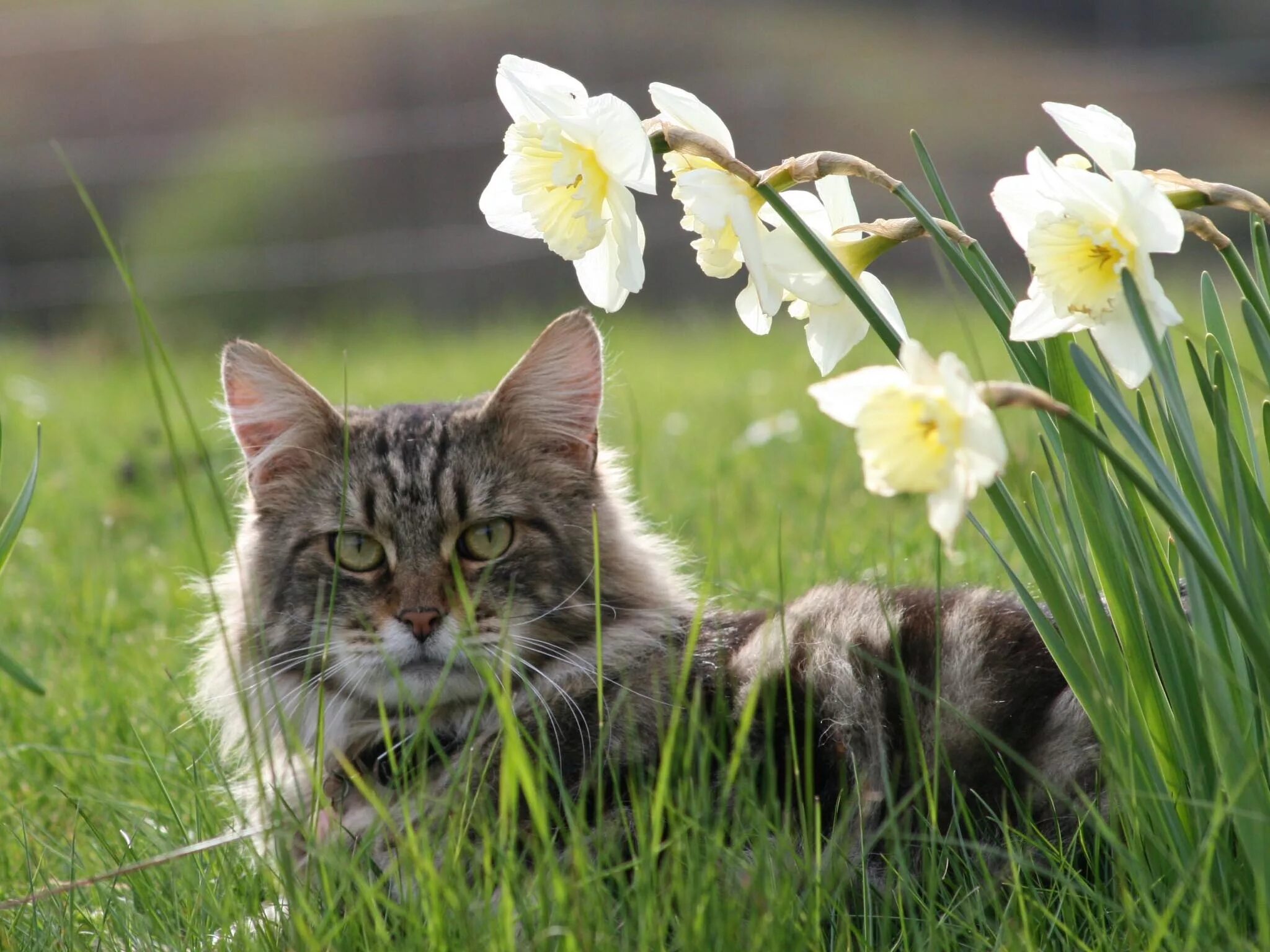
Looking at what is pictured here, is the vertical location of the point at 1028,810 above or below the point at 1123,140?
below

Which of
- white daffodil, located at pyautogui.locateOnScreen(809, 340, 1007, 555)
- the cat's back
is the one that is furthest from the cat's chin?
white daffodil, located at pyautogui.locateOnScreen(809, 340, 1007, 555)

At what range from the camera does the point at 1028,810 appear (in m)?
1.65

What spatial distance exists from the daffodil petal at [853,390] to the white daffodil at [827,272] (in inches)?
9.7

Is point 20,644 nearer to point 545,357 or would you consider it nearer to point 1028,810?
point 545,357

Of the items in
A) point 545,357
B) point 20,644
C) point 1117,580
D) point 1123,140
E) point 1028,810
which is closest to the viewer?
point 1123,140

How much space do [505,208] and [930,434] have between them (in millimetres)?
645

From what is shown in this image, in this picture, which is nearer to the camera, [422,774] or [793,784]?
[422,774]

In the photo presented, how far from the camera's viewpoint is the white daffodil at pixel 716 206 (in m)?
1.24

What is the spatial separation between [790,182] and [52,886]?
120cm

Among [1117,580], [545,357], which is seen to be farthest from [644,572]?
[1117,580]

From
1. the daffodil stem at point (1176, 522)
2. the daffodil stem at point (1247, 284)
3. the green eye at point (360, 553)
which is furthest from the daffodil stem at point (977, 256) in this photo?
the green eye at point (360, 553)

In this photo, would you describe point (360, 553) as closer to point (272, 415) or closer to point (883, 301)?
point (272, 415)

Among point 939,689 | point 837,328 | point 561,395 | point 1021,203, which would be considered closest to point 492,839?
point 939,689

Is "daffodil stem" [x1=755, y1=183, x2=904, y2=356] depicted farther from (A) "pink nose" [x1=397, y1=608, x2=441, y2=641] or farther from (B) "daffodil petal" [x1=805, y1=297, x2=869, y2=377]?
(A) "pink nose" [x1=397, y1=608, x2=441, y2=641]
